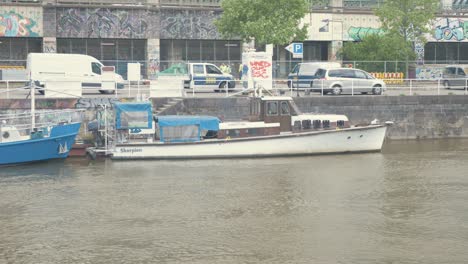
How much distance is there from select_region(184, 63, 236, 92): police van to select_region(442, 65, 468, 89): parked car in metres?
12.0

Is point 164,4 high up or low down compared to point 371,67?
up

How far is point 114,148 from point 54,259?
43.3ft

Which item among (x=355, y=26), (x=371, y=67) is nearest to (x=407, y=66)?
(x=371, y=67)

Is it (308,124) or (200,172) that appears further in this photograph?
(308,124)

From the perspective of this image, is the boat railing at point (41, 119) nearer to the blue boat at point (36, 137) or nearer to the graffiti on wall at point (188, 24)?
the blue boat at point (36, 137)

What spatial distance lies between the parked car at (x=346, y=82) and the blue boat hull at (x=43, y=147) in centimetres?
1326

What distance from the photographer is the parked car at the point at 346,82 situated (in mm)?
39031

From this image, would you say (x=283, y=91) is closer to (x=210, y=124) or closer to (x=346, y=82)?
(x=346, y=82)

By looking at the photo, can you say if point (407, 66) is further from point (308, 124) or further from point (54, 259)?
point (54, 259)

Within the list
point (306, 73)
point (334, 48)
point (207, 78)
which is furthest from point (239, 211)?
point (334, 48)

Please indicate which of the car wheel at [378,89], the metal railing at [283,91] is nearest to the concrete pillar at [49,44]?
the metal railing at [283,91]

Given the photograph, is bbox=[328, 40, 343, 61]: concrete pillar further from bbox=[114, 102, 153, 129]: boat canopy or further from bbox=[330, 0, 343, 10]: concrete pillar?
bbox=[114, 102, 153, 129]: boat canopy

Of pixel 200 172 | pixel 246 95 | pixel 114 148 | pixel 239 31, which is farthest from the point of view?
pixel 239 31

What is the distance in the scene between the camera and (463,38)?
60750 millimetres
